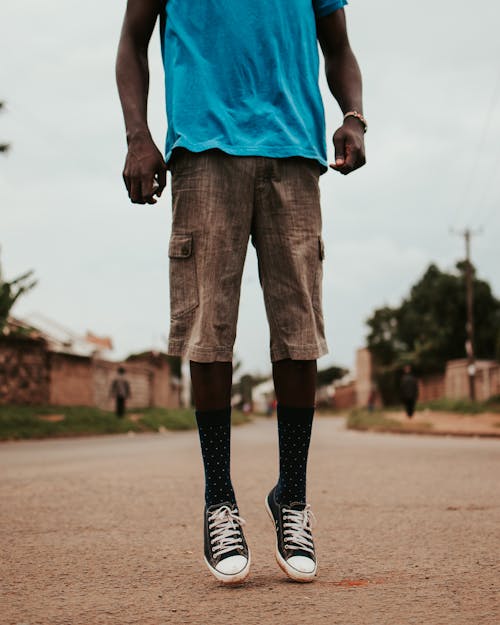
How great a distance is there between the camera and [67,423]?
1875cm

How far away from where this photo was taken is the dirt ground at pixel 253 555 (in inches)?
85.7

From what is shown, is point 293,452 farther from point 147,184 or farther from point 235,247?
point 147,184

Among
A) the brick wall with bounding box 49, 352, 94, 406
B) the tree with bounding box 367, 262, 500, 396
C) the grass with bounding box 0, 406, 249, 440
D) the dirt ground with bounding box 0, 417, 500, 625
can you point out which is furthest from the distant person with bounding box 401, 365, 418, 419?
the tree with bounding box 367, 262, 500, 396

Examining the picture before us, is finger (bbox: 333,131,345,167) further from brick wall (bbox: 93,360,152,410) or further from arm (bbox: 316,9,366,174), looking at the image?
brick wall (bbox: 93,360,152,410)

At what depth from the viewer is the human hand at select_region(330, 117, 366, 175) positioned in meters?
2.81

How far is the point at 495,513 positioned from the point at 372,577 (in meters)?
1.75

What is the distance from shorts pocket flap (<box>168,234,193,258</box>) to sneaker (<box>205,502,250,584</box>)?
81 cm

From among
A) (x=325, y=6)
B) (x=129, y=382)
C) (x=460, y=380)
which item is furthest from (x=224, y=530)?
(x=460, y=380)

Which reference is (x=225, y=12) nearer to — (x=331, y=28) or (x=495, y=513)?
(x=331, y=28)

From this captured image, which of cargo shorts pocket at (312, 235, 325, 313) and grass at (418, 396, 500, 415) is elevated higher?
cargo shorts pocket at (312, 235, 325, 313)

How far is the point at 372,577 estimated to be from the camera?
2604 mm

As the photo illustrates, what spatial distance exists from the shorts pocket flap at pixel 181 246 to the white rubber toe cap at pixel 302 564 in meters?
1.01

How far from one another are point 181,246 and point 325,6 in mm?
1064

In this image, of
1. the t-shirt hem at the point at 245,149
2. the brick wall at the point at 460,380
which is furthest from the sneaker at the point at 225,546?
the brick wall at the point at 460,380
